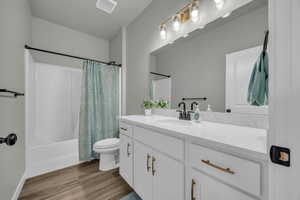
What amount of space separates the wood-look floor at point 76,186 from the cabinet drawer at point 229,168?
118 centimetres

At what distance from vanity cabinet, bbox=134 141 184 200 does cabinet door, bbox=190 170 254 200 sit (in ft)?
0.30

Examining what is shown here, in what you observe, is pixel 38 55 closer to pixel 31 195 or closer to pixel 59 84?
pixel 59 84

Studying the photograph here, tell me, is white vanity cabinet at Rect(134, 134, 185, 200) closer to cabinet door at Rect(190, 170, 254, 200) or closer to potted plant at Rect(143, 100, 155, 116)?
cabinet door at Rect(190, 170, 254, 200)

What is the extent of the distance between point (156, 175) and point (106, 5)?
2358 mm

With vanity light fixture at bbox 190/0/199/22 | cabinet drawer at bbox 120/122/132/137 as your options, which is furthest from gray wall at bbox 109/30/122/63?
vanity light fixture at bbox 190/0/199/22

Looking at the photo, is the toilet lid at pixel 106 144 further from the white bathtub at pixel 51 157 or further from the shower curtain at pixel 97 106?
the white bathtub at pixel 51 157

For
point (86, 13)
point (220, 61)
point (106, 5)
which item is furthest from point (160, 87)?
point (86, 13)

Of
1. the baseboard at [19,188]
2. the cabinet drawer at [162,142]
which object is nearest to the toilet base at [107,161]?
the baseboard at [19,188]

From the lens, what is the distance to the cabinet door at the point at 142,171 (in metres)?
1.12

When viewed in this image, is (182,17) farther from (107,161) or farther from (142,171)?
(107,161)

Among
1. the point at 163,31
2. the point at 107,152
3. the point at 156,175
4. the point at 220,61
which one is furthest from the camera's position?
the point at 107,152

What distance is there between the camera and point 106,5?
1960 mm

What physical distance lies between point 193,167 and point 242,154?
0.95ft

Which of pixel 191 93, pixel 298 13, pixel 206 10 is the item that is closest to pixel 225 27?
pixel 206 10
